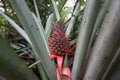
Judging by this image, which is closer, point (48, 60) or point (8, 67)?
point (8, 67)

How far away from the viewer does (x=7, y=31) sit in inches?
41.9

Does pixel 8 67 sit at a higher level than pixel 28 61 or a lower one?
higher

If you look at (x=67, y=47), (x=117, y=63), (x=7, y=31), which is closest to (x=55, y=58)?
(x=67, y=47)

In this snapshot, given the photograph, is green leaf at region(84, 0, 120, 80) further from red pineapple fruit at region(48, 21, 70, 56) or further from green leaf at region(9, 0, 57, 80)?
red pineapple fruit at region(48, 21, 70, 56)

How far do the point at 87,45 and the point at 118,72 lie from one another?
0.37 feet

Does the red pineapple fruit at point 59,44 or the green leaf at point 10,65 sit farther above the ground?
the green leaf at point 10,65

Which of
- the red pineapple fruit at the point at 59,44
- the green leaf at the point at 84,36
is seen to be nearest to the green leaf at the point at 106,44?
the green leaf at the point at 84,36

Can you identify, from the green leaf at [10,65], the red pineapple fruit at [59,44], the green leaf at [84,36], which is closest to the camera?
the green leaf at [10,65]

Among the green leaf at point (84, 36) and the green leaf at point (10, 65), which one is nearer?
the green leaf at point (10, 65)

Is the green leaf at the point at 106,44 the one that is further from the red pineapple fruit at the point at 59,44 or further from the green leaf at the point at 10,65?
the red pineapple fruit at the point at 59,44

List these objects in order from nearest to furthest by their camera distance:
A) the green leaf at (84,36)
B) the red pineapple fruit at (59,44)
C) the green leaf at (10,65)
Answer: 1. the green leaf at (10,65)
2. the green leaf at (84,36)
3. the red pineapple fruit at (59,44)

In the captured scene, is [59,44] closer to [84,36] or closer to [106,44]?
[84,36]

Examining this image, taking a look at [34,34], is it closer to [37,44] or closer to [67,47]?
[37,44]

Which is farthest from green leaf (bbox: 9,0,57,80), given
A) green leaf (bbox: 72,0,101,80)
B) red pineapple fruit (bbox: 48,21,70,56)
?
red pineapple fruit (bbox: 48,21,70,56)
